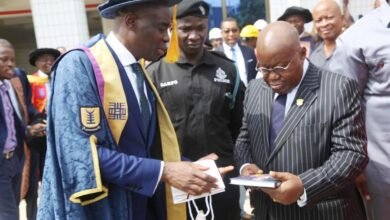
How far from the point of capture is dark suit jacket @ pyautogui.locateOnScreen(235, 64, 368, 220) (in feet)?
6.40

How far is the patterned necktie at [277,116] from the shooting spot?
6.94ft

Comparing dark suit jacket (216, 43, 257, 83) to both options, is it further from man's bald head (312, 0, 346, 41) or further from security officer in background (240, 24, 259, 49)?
man's bald head (312, 0, 346, 41)

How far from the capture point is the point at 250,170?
2.14 metres

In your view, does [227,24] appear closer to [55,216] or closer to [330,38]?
[330,38]

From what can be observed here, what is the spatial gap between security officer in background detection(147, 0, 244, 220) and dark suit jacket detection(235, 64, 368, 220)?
748 millimetres

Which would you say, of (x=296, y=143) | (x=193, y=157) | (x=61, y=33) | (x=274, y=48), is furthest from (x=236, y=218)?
(x=61, y=33)

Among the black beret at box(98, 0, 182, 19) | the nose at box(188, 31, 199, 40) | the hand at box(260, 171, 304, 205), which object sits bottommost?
the hand at box(260, 171, 304, 205)

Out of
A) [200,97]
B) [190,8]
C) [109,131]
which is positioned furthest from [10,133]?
[109,131]

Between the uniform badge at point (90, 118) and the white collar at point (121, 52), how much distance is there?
0.93ft

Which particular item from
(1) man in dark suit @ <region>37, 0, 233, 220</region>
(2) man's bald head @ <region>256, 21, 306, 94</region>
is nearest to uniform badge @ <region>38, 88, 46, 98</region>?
(1) man in dark suit @ <region>37, 0, 233, 220</region>

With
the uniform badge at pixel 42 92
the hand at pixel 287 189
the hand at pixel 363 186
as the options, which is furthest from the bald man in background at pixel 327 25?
the uniform badge at pixel 42 92

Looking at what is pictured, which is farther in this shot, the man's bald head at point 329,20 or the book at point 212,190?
the man's bald head at point 329,20

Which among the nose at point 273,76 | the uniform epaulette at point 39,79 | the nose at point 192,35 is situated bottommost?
the uniform epaulette at point 39,79

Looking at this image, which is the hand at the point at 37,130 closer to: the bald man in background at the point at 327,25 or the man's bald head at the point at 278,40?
the bald man in background at the point at 327,25
